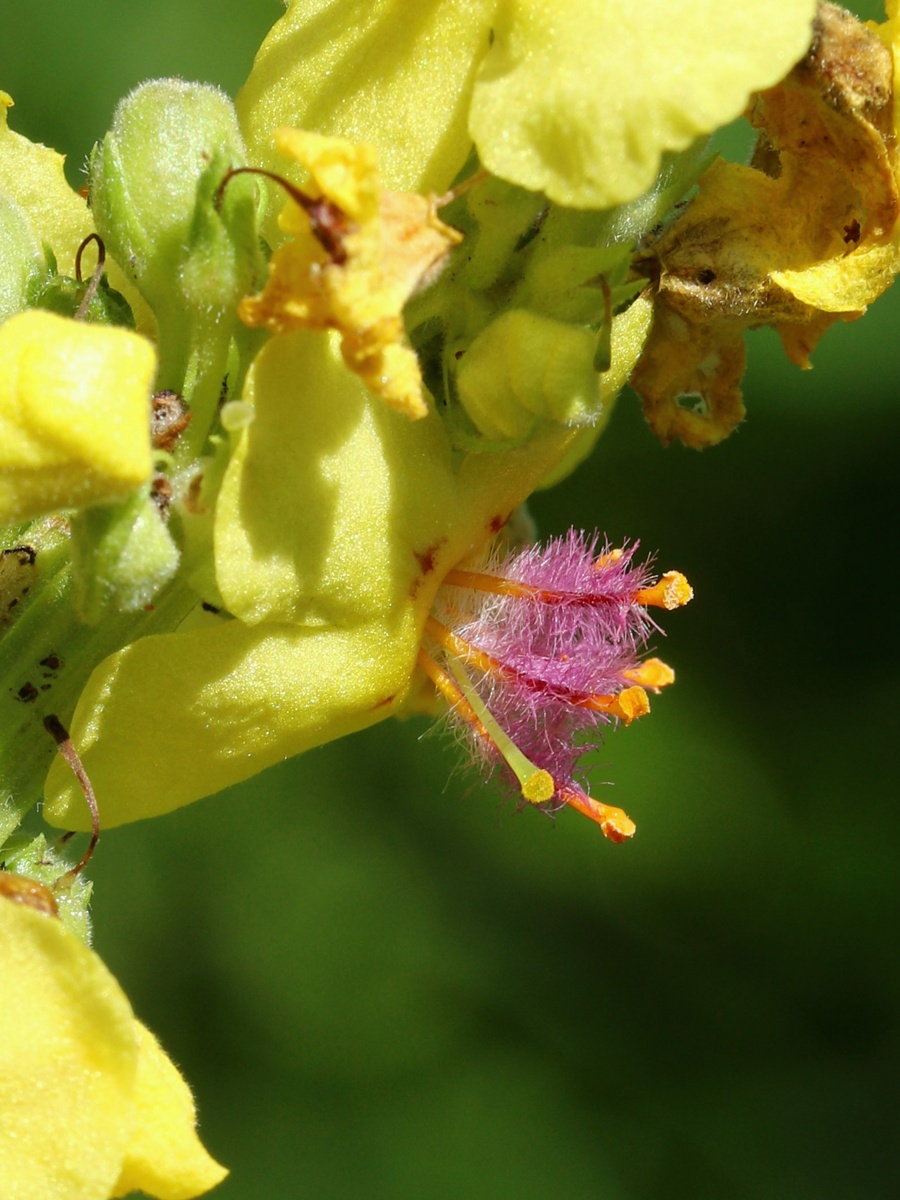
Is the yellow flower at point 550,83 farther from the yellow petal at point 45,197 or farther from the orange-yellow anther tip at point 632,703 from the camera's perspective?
the orange-yellow anther tip at point 632,703

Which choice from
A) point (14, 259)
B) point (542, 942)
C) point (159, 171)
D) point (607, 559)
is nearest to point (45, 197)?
point (14, 259)

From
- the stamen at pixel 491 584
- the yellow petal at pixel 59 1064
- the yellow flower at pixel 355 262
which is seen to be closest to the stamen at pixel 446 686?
the stamen at pixel 491 584

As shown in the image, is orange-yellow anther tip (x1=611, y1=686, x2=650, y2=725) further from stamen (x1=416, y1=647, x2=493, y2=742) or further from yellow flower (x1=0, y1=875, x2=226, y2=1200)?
yellow flower (x1=0, y1=875, x2=226, y2=1200)

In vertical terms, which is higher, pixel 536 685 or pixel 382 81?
pixel 382 81

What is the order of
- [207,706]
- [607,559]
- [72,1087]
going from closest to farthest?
[72,1087], [207,706], [607,559]

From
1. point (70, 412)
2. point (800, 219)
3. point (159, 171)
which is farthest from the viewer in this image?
point (800, 219)

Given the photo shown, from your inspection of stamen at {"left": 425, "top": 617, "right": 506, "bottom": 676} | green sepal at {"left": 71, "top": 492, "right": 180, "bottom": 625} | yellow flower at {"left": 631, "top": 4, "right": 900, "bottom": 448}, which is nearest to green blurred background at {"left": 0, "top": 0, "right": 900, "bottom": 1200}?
stamen at {"left": 425, "top": 617, "right": 506, "bottom": 676}

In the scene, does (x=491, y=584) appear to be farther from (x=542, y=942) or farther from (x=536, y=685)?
(x=542, y=942)

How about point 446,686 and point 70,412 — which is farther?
point 446,686
